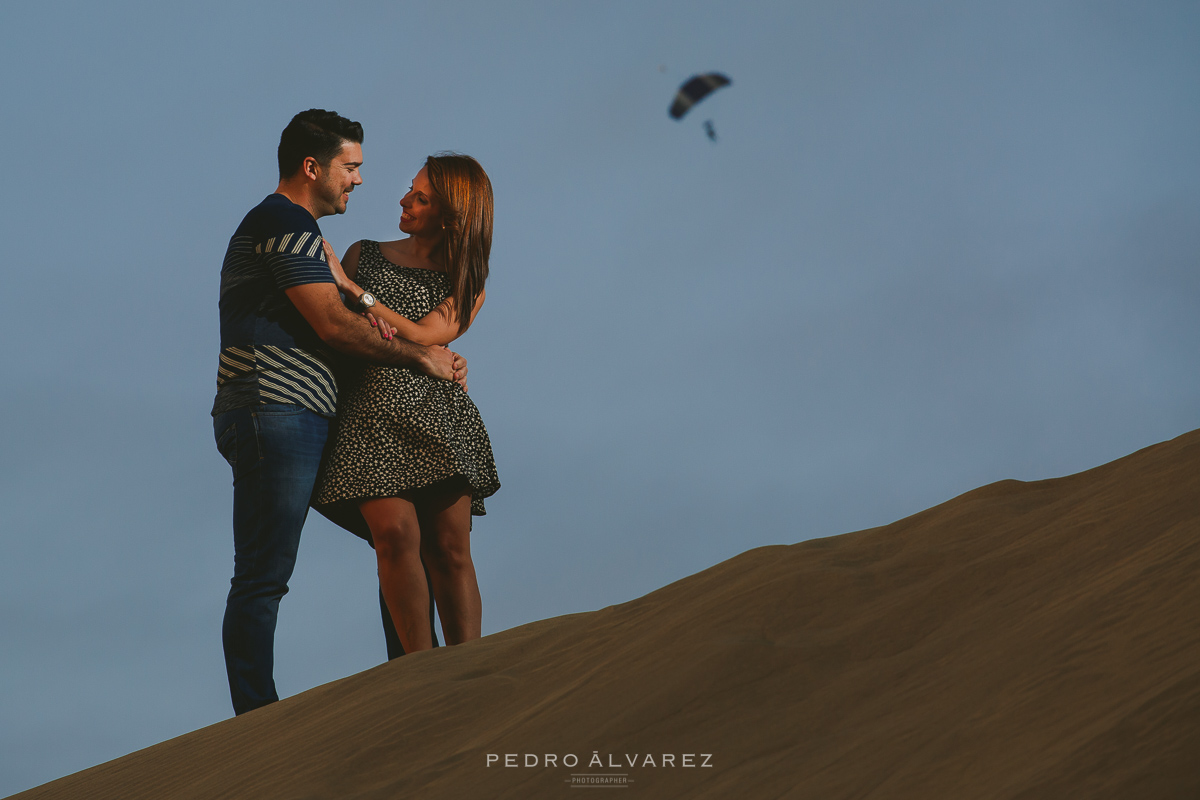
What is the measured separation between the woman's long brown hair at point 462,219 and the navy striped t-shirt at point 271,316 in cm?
49

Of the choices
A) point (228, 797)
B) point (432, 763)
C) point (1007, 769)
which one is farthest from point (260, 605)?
point (1007, 769)

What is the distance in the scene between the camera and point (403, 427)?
304 centimetres

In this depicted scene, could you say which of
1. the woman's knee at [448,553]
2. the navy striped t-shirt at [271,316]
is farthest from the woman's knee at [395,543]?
the navy striped t-shirt at [271,316]

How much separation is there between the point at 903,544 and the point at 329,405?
59.2 inches

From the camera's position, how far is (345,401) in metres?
3.10

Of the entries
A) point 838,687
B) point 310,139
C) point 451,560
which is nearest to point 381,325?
point 310,139

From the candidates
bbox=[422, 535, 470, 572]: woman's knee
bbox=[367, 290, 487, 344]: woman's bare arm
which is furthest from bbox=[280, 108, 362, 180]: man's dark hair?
bbox=[422, 535, 470, 572]: woman's knee

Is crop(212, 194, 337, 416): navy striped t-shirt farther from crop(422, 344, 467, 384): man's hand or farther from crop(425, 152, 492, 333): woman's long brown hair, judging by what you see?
crop(425, 152, 492, 333): woman's long brown hair

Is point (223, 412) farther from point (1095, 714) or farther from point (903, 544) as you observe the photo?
point (1095, 714)

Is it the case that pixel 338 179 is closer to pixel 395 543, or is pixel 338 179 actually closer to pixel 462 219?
pixel 462 219

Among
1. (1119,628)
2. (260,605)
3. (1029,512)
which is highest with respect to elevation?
(260,605)

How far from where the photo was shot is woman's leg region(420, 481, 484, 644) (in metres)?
3.07

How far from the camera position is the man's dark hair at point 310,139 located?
3.12 metres

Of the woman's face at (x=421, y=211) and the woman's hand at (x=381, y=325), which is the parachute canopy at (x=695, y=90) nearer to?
the woman's face at (x=421, y=211)
